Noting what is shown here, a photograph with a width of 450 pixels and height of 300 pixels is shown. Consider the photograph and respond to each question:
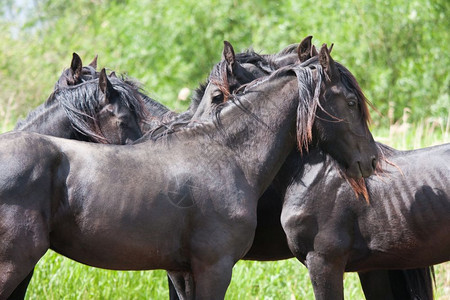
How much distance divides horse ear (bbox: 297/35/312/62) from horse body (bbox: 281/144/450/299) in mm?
709

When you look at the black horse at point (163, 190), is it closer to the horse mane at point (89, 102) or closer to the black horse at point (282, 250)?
the black horse at point (282, 250)

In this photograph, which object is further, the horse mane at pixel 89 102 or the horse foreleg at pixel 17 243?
the horse mane at pixel 89 102

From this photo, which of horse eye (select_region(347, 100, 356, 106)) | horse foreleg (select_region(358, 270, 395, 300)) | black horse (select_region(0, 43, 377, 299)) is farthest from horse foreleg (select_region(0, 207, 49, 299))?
horse foreleg (select_region(358, 270, 395, 300))

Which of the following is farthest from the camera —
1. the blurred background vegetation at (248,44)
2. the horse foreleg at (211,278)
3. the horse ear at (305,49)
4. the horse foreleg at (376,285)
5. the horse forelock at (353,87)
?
the blurred background vegetation at (248,44)

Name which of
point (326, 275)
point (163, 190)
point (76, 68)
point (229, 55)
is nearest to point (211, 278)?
point (163, 190)

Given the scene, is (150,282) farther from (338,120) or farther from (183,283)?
(338,120)

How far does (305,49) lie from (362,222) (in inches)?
52.3

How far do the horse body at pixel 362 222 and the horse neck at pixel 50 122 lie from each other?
1.69 meters

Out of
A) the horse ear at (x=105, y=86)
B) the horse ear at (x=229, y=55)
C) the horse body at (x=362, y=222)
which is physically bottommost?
the horse body at (x=362, y=222)

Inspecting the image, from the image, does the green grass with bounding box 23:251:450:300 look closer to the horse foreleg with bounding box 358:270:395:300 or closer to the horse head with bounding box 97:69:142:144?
the horse foreleg with bounding box 358:270:395:300

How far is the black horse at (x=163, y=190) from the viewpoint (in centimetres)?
381

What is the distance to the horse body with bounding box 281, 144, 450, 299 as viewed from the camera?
16.3 ft

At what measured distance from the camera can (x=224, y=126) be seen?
4500 mm

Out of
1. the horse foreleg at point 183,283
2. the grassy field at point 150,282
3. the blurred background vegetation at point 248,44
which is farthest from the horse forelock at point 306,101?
the blurred background vegetation at point 248,44
